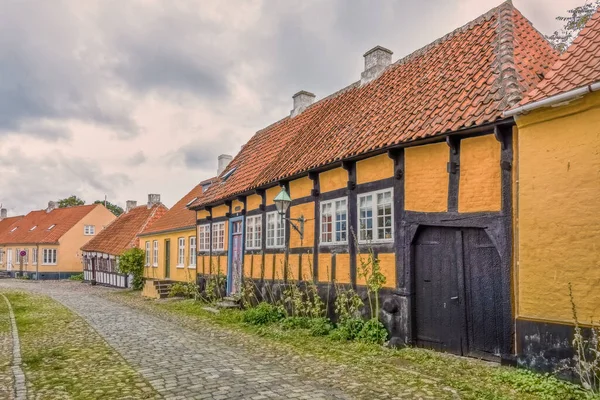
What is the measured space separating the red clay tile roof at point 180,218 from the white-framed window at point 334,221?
10.6m

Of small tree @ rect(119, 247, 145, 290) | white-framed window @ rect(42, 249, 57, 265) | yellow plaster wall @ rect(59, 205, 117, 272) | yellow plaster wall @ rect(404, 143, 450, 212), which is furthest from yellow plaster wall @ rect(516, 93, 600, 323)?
white-framed window @ rect(42, 249, 57, 265)

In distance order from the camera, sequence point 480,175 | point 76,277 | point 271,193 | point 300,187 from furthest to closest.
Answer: point 76,277 → point 271,193 → point 300,187 → point 480,175

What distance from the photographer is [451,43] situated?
10688mm

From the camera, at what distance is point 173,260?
2284 centimetres

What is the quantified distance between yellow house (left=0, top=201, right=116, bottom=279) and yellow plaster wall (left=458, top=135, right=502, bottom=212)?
40.4 m

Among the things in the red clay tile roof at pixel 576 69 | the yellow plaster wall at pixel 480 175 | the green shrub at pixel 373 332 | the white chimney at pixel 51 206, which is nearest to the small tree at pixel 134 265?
the green shrub at pixel 373 332

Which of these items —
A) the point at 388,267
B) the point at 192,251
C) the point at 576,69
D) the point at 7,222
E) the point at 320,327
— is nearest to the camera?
the point at 576,69

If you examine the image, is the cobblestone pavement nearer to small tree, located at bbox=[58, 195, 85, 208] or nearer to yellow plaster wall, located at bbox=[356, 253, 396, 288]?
yellow plaster wall, located at bbox=[356, 253, 396, 288]

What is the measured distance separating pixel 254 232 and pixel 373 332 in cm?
669

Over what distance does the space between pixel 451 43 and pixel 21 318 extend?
549 inches

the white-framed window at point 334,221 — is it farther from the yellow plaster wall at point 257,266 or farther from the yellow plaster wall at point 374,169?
the yellow plaster wall at point 257,266

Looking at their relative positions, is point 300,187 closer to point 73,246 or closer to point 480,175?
point 480,175

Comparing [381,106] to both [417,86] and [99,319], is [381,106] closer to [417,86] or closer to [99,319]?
[417,86]

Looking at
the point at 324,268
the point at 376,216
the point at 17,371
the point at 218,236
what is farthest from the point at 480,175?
the point at 218,236
